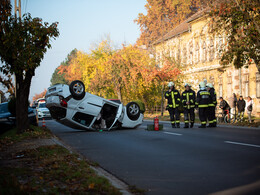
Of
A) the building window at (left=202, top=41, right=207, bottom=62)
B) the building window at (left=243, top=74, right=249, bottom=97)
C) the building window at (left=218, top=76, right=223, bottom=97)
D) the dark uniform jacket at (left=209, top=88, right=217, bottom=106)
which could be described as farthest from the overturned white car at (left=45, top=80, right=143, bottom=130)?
the building window at (left=202, top=41, right=207, bottom=62)

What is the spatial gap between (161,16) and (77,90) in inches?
2024

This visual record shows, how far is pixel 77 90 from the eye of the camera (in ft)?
56.7

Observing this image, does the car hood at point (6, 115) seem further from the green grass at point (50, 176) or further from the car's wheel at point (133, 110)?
the green grass at point (50, 176)

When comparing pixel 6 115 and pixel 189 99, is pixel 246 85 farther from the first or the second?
pixel 6 115

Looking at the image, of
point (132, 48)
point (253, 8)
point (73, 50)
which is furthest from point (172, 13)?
point (73, 50)

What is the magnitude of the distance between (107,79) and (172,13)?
23.4 metres

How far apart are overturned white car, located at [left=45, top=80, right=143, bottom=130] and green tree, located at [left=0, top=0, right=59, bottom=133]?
3.90 ft

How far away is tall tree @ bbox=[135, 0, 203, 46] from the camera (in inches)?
2510

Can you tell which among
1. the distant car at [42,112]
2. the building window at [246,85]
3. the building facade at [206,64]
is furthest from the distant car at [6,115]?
the building window at [246,85]

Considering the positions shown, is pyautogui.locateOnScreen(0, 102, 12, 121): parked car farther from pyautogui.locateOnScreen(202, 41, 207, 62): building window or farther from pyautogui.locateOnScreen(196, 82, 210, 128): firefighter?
pyautogui.locateOnScreen(202, 41, 207, 62): building window

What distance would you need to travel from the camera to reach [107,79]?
4806 cm

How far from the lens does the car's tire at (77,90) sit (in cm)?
1711

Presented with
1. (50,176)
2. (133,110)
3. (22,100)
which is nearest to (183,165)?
(50,176)

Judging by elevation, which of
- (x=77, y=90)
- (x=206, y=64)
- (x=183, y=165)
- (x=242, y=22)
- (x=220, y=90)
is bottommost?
(x=183, y=165)
